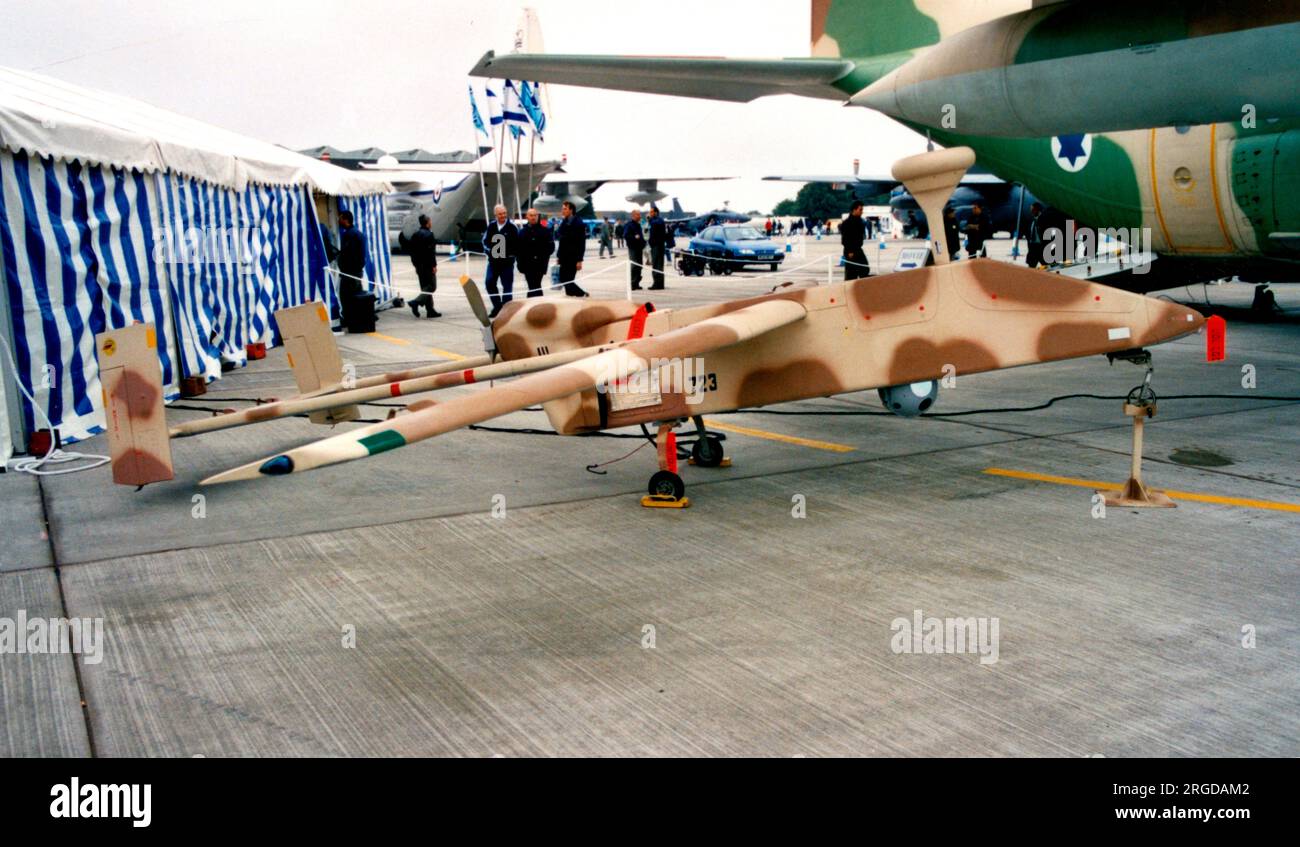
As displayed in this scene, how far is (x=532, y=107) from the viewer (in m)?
29.2

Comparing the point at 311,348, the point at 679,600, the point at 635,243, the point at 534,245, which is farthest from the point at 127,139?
the point at 635,243

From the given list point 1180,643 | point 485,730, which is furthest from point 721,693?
point 1180,643

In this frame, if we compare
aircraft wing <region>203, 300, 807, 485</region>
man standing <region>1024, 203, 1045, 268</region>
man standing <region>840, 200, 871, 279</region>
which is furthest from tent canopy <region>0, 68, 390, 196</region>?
man standing <region>1024, 203, 1045, 268</region>

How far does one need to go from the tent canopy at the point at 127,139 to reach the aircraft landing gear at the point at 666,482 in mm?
6125

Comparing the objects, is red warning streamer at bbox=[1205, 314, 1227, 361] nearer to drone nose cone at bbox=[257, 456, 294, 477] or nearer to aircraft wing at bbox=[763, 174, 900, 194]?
drone nose cone at bbox=[257, 456, 294, 477]

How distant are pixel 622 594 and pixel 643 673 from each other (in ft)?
3.41

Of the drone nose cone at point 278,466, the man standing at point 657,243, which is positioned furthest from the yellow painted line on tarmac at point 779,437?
the man standing at point 657,243

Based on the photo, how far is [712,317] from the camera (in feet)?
24.7

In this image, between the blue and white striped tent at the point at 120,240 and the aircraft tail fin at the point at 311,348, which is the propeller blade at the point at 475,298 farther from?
the blue and white striped tent at the point at 120,240

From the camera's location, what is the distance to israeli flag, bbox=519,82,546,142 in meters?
28.8

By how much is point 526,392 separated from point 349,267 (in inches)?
553

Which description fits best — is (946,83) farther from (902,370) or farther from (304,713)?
(304,713)

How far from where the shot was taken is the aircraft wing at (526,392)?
4445 millimetres
